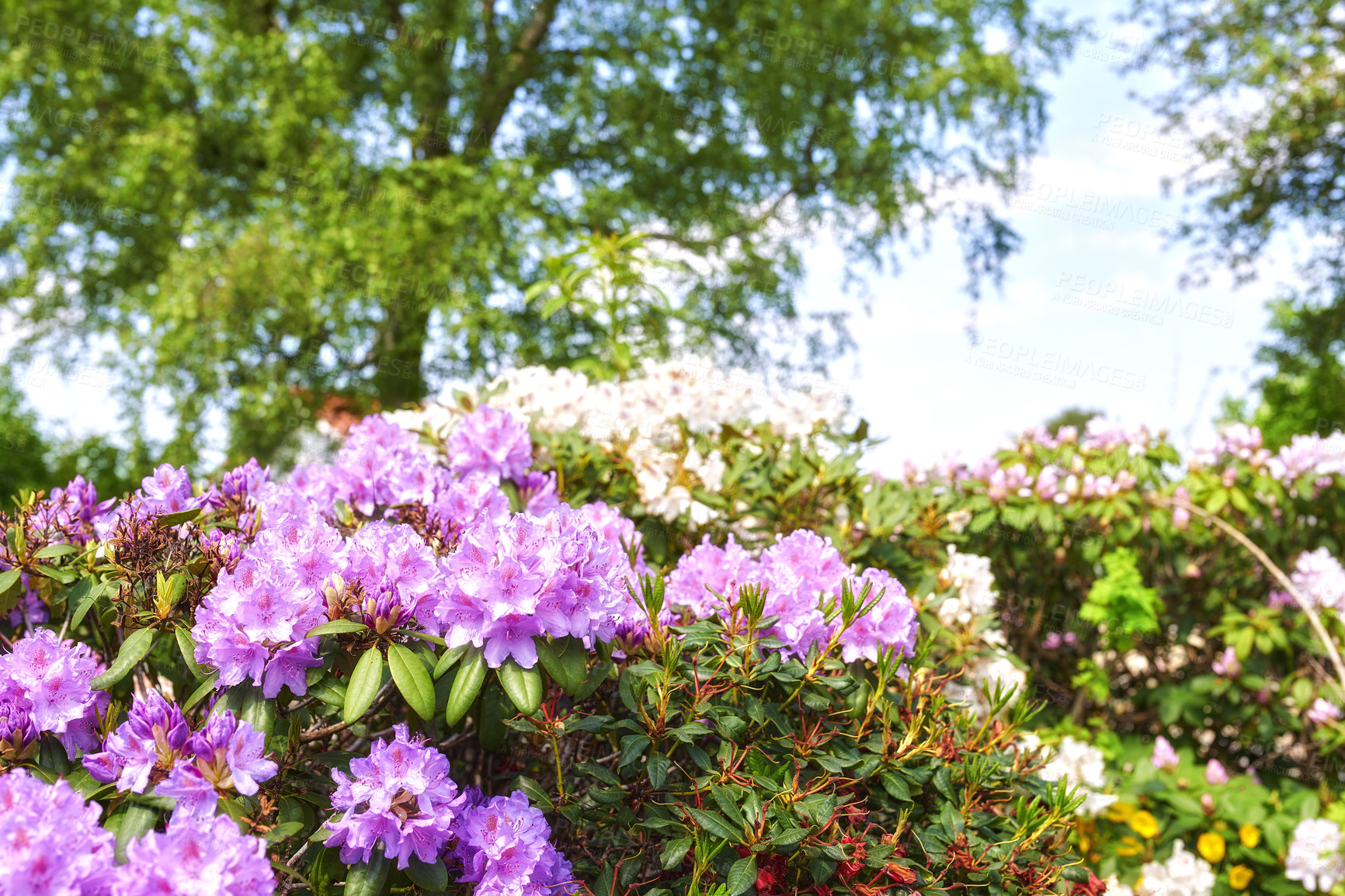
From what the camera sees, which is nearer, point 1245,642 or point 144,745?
point 144,745

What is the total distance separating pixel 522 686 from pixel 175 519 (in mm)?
769

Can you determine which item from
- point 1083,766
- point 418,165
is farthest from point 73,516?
point 418,165

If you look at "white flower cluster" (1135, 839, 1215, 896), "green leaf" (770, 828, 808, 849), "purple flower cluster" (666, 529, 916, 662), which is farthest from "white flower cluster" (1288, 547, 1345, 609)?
"green leaf" (770, 828, 808, 849)

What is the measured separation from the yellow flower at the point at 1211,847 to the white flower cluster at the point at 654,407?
1899mm

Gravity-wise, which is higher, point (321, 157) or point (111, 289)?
point (321, 157)

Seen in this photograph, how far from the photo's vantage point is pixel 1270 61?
396 inches

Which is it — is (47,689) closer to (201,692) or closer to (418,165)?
(201,692)

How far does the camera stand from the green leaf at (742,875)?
126 cm

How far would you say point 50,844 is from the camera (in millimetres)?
1046

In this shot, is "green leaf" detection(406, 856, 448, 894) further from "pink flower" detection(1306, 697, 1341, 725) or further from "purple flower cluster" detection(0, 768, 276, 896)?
"pink flower" detection(1306, 697, 1341, 725)

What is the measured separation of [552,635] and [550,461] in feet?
4.36

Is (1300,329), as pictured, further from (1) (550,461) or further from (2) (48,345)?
(2) (48,345)

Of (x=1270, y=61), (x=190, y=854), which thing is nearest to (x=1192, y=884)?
(x=190, y=854)

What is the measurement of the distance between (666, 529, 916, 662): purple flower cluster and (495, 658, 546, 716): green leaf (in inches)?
15.3
